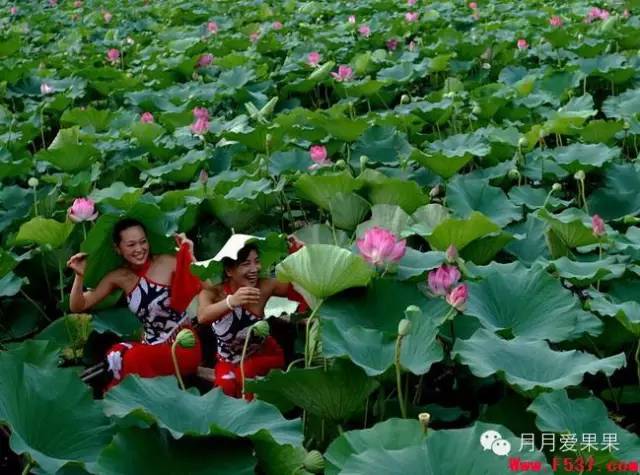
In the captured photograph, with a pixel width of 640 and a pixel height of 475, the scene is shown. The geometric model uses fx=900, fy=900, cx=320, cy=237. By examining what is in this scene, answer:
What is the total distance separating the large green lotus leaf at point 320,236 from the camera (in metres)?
1.94

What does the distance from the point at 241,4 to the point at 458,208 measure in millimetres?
4898

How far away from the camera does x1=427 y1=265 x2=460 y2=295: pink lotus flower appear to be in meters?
1.50

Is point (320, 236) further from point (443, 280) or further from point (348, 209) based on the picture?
point (443, 280)

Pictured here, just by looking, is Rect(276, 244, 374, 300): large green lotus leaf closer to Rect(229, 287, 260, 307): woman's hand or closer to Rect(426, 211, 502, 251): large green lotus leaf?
Rect(229, 287, 260, 307): woman's hand

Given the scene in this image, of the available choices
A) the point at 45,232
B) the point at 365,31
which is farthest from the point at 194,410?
the point at 365,31

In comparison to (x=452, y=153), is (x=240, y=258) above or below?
above

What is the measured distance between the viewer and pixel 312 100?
376 centimetres

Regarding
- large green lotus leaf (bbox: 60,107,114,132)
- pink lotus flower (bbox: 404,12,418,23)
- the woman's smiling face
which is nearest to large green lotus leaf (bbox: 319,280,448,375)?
the woman's smiling face

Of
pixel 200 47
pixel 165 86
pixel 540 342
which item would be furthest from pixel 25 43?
pixel 540 342

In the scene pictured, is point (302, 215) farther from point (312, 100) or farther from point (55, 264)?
point (312, 100)

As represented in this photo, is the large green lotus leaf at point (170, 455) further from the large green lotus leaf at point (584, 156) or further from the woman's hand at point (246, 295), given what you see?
the large green lotus leaf at point (584, 156)

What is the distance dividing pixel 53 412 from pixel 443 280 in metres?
0.65

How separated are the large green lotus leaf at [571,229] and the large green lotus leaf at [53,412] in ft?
3.21

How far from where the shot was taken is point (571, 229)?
1788 millimetres
